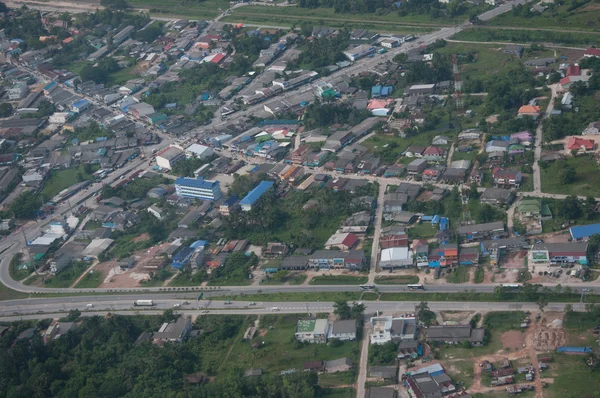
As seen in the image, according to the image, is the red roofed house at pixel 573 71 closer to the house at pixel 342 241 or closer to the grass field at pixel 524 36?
the grass field at pixel 524 36

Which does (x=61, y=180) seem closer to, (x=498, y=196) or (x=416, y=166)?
(x=416, y=166)

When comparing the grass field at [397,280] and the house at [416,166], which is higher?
the house at [416,166]

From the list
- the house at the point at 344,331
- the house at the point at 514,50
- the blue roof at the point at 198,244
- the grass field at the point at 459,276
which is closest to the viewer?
the house at the point at 344,331

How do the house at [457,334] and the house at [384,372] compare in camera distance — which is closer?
the house at [384,372]

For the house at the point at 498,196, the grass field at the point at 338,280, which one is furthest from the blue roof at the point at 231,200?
the house at the point at 498,196

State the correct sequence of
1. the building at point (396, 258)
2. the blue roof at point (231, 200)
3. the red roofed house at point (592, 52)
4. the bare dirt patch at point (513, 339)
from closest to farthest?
the bare dirt patch at point (513, 339) → the building at point (396, 258) → the blue roof at point (231, 200) → the red roofed house at point (592, 52)

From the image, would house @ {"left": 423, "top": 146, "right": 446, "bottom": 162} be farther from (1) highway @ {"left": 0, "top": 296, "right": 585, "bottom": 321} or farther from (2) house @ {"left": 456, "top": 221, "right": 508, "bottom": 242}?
(1) highway @ {"left": 0, "top": 296, "right": 585, "bottom": 321}

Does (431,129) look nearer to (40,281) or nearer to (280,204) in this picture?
(280,204)
